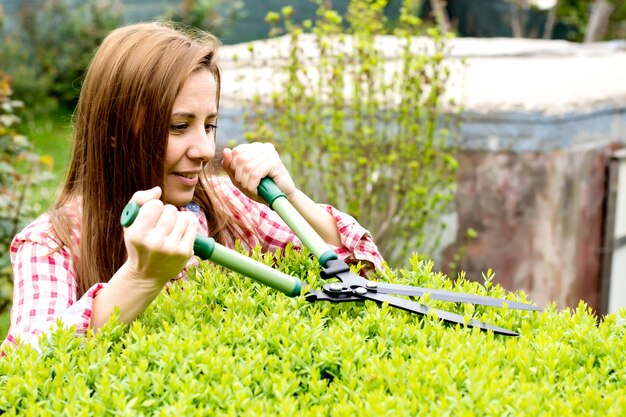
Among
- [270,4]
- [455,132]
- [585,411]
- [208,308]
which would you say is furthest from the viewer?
[270,4]

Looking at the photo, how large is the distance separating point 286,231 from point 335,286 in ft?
3.05

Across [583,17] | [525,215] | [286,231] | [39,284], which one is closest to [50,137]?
[525,215]

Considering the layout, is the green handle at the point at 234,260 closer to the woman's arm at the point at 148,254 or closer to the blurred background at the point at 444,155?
the woman's arm at the point at 148,254

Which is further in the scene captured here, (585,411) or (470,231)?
(470,231)

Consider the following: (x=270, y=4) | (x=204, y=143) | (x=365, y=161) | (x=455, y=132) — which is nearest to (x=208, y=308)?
(x=204, y=143)

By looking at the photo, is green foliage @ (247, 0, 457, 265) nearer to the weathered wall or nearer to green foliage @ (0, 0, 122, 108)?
the weathered wall

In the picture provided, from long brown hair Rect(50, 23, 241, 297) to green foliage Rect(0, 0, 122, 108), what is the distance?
11.3 meters

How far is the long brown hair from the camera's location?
2576 millimetres

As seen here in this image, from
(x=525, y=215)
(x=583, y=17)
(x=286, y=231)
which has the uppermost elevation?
(x=286, y=231)

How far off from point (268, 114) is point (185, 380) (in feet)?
14.7

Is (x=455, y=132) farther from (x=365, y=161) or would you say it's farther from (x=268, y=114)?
(x=268, y=114)

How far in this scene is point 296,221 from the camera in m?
2.41

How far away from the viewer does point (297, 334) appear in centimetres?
193

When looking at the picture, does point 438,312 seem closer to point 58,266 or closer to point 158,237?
point 158,237
